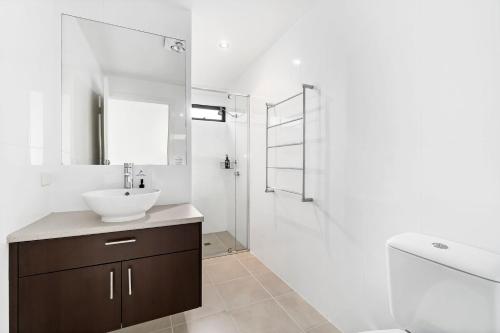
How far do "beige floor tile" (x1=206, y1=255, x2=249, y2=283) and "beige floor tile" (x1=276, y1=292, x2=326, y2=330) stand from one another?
0.55 m

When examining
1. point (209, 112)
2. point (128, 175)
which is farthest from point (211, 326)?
point (209, 112)

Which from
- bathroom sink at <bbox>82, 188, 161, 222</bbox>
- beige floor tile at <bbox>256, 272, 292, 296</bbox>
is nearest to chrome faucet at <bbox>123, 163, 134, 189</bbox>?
bathroom sink at <bbox>82, 188, 161, 222</bbox>

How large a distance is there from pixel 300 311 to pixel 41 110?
2268mm

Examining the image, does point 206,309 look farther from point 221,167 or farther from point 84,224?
point 221,167

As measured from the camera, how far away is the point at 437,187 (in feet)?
3.34

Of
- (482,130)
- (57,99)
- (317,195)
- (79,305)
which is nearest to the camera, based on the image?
(482,130)

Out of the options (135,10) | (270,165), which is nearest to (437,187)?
(270,165)

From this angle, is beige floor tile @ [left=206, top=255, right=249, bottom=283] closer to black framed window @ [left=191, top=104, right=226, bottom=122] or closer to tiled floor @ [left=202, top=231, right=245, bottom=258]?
tiled floor @ [left=202, top=231, right=245, bottom=258]

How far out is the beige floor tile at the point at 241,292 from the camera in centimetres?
188

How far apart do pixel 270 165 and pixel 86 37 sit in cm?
189

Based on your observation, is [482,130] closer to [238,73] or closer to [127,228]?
[127,228]

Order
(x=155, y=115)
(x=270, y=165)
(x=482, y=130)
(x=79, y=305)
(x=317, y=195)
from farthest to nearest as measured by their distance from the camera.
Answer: (x=270, y=165)
(x=155, y=115)
(x=317, y=195)
(x=79, y=305)
(x=482, y=130)

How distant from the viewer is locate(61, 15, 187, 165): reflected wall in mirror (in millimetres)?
1659

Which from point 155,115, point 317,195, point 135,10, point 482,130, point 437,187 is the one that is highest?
point 135,10
